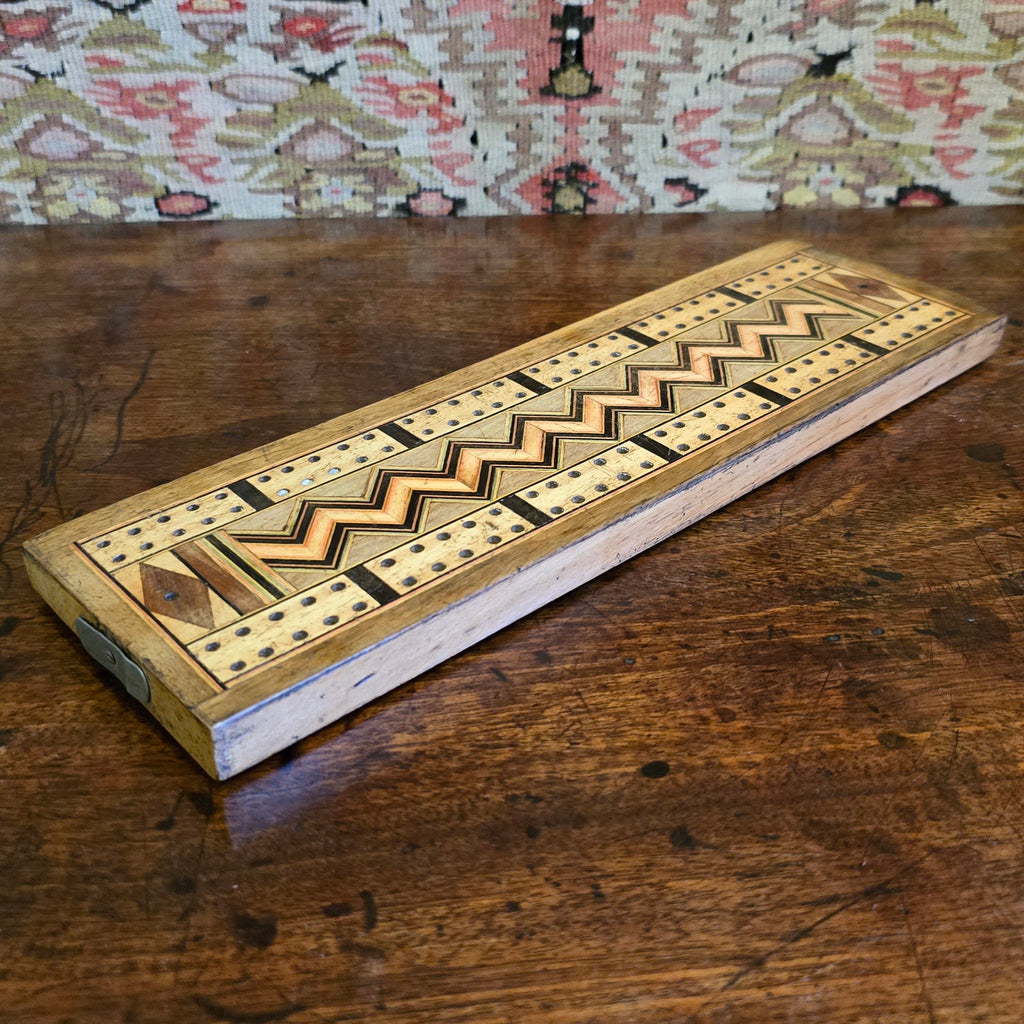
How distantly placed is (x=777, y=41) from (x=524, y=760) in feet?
3.51

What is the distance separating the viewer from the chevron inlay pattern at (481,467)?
2.37ft

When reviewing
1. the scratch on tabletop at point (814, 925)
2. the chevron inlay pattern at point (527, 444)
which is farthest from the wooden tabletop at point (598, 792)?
the chevron inlay pattern at point (527, 444)

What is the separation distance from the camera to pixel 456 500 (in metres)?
0.82

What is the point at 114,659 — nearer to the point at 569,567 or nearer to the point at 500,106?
the point at 569,567

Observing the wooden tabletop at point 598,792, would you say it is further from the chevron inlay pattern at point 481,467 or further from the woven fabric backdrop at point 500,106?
the woven fabric backdrop at point 500,106

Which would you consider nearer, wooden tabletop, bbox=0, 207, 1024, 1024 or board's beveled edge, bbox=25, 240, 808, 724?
wooden tabletop, bbox=0, 207, 1024, 1024

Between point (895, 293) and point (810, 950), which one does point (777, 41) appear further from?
point (810, 950)

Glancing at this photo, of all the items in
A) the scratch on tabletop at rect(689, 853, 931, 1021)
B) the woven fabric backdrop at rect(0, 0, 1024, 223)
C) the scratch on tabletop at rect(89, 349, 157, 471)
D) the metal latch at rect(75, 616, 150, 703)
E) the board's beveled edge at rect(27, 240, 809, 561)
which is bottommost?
the scratch on tabletop at rect(89, 349, 157, 471)

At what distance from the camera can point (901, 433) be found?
1026mm

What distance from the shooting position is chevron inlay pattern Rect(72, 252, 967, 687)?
72 cm

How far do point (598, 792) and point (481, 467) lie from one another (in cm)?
30

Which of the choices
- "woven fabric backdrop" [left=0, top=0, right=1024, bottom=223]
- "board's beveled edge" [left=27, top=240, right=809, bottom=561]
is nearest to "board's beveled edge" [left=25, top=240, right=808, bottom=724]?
"board's beveled edge" [left=27, top=240, right=809, bottom=561]

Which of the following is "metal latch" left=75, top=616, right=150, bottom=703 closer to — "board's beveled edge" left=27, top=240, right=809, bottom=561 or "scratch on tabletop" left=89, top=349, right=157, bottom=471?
"board's beveled edge" left=27, top=240, right=809, bottom=561

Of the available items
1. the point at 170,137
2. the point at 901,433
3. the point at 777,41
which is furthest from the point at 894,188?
the point at 170,137
